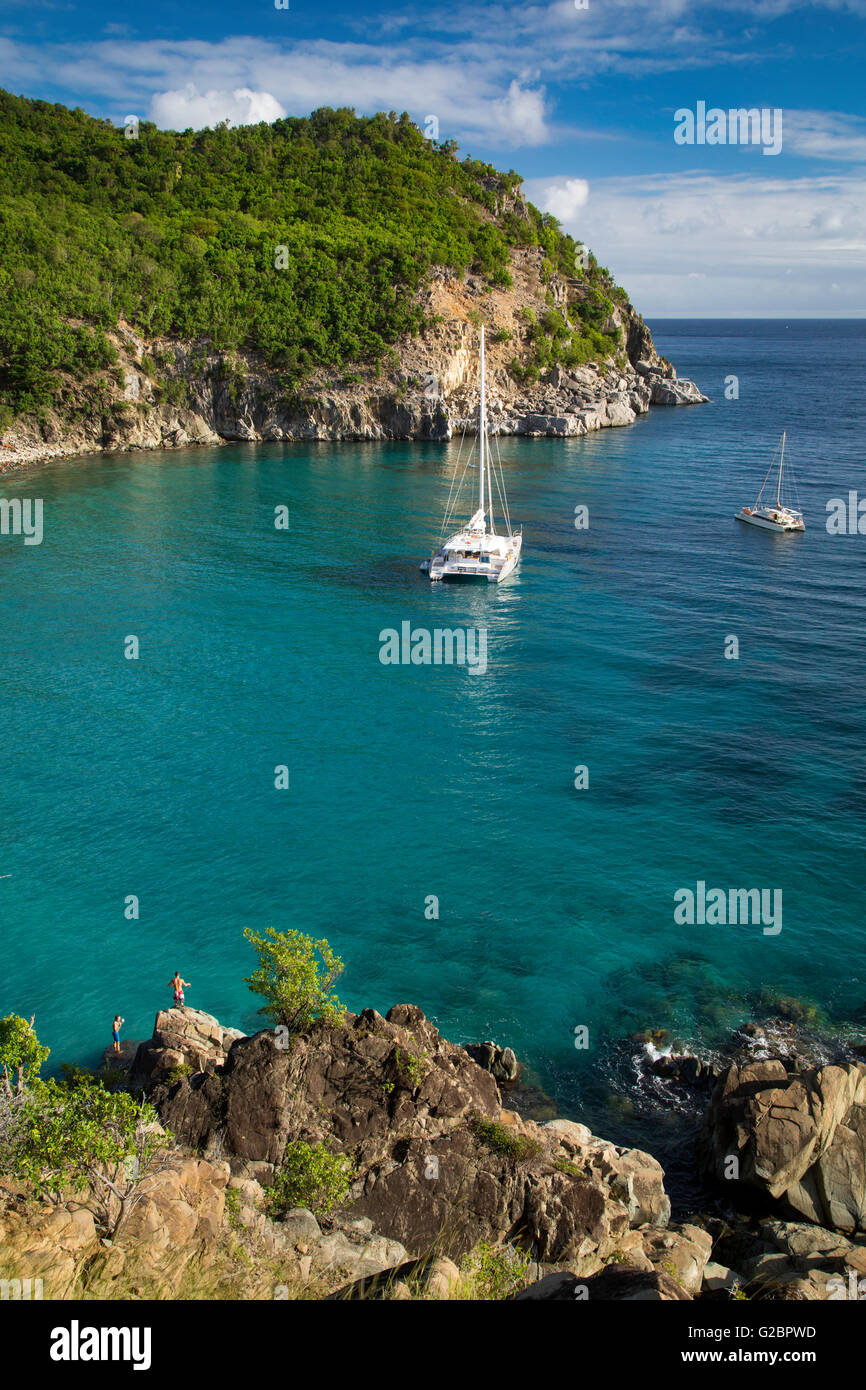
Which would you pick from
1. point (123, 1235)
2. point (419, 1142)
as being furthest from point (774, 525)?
point (123, 1235)

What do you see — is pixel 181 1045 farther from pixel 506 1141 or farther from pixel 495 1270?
pixel 495 1270

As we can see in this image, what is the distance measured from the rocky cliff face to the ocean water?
3756 centimetres

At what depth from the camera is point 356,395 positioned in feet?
396

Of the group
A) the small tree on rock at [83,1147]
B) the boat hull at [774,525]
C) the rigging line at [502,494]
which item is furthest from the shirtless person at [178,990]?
the boat hull at [774,525]

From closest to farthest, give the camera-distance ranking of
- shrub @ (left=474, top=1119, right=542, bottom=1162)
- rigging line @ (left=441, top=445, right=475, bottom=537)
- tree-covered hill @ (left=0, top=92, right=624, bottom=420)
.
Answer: shrub @ (left=474, top=1119, right=542, bottom=1162) < rigging line @ (left=441, top=445, right=475, bottom=537) < tree-covered hill @ (left=0, top=92, right=624, bottom=420)

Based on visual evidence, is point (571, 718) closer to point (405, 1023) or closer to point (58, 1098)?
point (405, 1023)

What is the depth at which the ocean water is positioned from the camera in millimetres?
28281

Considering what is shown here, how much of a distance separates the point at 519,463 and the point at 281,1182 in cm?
9887

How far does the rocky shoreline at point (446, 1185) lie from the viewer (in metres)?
16.0

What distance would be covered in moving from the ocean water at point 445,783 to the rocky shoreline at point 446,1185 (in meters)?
3.18

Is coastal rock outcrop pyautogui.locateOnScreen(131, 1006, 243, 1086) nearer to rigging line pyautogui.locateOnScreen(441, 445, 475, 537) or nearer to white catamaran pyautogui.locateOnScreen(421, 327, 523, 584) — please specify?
white catamaran pyautogui.locateOnScreen(421, 327, 523, 584)

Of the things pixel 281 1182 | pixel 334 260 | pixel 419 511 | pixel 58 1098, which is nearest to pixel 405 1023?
pixel 281 1182

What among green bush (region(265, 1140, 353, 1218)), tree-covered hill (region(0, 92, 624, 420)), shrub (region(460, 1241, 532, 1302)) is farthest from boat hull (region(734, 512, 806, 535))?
green bush (region(265, 1140, 353, 1218))

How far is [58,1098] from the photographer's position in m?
17.4
